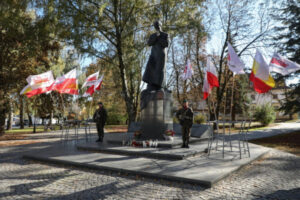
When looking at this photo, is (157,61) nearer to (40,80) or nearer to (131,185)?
(40,80)

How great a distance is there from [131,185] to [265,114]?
27.0 m

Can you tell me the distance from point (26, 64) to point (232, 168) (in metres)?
19.2

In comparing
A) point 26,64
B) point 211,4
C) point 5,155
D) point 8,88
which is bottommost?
point 5,155

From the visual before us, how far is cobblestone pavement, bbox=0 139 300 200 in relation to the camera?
4805mm

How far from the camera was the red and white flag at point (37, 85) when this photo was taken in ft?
34.6

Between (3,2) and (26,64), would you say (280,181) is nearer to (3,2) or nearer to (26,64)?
(3,2)

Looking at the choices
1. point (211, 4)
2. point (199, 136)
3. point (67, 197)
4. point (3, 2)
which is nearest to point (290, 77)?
point (211, 4)

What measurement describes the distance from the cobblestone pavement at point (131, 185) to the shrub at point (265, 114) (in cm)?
2292

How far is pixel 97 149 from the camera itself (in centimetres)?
948

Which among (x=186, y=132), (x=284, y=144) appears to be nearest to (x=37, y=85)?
(x=186, y=132)

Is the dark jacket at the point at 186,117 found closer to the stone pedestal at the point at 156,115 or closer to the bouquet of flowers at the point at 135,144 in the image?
the stone pedestal at the point at 156,115

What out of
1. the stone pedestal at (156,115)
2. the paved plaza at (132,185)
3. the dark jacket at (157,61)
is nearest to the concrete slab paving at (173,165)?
the paved plaza at (132,185)

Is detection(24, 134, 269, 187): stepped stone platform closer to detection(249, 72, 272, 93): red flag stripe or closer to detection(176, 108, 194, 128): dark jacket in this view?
detection(176, 108, 194, 128): dark jacket

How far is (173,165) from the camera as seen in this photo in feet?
22.3
